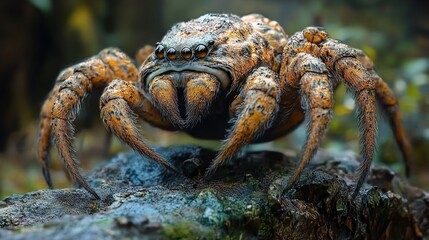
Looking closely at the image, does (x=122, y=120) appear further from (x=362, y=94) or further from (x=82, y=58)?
(x=82, y=58)

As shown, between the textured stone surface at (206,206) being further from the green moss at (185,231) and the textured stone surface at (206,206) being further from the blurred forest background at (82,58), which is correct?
the blurred forest background at (82,58)

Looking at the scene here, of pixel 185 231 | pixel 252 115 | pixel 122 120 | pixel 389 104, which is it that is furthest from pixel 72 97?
pixel 389 104

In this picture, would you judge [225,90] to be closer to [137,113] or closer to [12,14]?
[137,113]

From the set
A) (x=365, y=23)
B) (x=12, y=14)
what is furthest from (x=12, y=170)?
(x=365, y=23)

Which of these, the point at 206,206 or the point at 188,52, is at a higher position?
the point at 188,52

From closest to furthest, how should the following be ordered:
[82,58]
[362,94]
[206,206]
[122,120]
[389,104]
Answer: [206,206] < [122,120] < [362,94] < [389,104] < [82,58]

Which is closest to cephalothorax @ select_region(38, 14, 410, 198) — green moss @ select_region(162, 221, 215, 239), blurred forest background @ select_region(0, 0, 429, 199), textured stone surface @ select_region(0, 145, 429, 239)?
textured stone surface @ select_region(0, 145, 429, 239)

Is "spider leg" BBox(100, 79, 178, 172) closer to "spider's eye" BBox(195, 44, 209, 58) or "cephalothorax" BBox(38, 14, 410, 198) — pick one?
"cephalothorax" BBox(38, 14, 410, 198)
